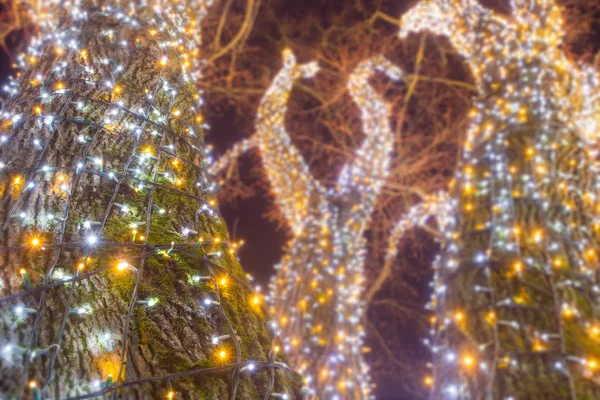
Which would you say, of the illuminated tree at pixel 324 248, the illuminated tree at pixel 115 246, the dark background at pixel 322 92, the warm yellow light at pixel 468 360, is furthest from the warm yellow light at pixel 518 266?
the dark background at pixel 322 92

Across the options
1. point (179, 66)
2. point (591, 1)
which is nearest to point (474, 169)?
point (179, 66)

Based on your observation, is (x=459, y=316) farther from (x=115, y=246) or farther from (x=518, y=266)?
(x=115, y=246)

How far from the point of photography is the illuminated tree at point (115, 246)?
134cm

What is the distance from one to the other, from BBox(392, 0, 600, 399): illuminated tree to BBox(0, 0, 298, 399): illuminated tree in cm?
261

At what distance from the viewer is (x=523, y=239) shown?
154 inches

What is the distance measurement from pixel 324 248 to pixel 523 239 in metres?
2.66

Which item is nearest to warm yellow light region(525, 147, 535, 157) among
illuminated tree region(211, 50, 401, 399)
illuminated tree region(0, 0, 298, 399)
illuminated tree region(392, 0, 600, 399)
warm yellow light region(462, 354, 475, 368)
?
illuminated tree region(392, 0, 600, 399)

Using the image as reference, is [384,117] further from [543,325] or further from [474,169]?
[543,325]

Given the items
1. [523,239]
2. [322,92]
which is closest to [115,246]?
[523,239]

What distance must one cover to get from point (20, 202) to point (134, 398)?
2.82 ft

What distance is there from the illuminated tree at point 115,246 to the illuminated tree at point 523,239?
2608 millimetres

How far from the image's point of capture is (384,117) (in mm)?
7309

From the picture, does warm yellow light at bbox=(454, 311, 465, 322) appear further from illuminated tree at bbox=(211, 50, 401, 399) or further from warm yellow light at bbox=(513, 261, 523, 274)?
illuminated tree at bbox=(211, 50, 401, 399)

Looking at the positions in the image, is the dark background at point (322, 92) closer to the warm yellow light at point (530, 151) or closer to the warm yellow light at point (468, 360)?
the warm yellow light at point (530, 151)
